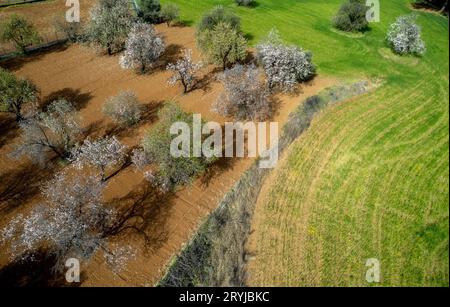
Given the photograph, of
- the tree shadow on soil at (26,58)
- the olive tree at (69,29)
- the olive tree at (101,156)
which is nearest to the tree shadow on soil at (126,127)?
the olive tree at (101,156)

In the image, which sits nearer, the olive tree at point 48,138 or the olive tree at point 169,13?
the olive tree at point 48,138

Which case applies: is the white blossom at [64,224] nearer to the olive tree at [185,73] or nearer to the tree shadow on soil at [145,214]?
the tree shadow on soil at [145,214]

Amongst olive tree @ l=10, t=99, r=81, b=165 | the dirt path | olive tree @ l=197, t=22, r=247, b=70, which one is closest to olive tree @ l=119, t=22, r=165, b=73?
the dirt path

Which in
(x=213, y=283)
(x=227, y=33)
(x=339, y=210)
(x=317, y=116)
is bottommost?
(x=213, y=283)

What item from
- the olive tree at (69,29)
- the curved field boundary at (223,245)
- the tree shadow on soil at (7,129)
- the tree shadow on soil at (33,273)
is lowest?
the tree shadow on soil at (33,273)
